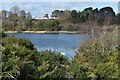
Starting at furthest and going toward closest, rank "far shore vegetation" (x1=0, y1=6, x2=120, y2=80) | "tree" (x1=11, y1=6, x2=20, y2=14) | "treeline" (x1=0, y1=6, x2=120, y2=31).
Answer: "treeline" (x1=0, y1=6, x2=120, y2=31) < "tree" (x1=11, y1=6, x2=20, y2=14) < "far shore vegetation" (x1=0, y1=6, x2=120, y2=80)

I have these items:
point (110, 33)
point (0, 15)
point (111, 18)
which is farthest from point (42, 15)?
point (110, 33)

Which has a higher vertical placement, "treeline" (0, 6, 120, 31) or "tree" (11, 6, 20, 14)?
"tree" (11, 6, 20, 14)

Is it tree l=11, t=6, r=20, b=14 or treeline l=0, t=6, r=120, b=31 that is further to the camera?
treeline l=0, t=6, r=120, b=31

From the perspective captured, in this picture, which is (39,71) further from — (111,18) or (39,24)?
(111,18)

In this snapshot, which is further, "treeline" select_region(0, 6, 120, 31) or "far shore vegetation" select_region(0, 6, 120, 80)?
"treeline" select_region(0, 6, 120, 31)

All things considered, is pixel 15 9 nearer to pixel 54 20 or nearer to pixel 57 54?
pixel 57 54

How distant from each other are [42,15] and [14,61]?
187 cm

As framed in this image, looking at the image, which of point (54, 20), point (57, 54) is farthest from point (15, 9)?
point (54, 20)

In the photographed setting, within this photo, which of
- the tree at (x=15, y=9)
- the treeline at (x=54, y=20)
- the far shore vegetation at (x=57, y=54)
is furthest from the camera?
the treeline at (x=54, y=20)

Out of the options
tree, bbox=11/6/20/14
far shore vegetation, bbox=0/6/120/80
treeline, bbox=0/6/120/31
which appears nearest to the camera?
far shore vegetation, bbox=0/6/120/80

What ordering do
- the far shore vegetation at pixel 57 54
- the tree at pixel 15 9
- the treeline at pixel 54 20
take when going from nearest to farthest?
the far shore vegetation at pixel 57 54, the tree at pixel 15 9, the treeline at pixel 54 20

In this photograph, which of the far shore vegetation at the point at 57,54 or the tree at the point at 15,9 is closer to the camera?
the far shore vegetation at the point at 57,54

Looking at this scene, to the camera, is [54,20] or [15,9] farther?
[54,20]

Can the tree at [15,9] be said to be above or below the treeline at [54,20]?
above
